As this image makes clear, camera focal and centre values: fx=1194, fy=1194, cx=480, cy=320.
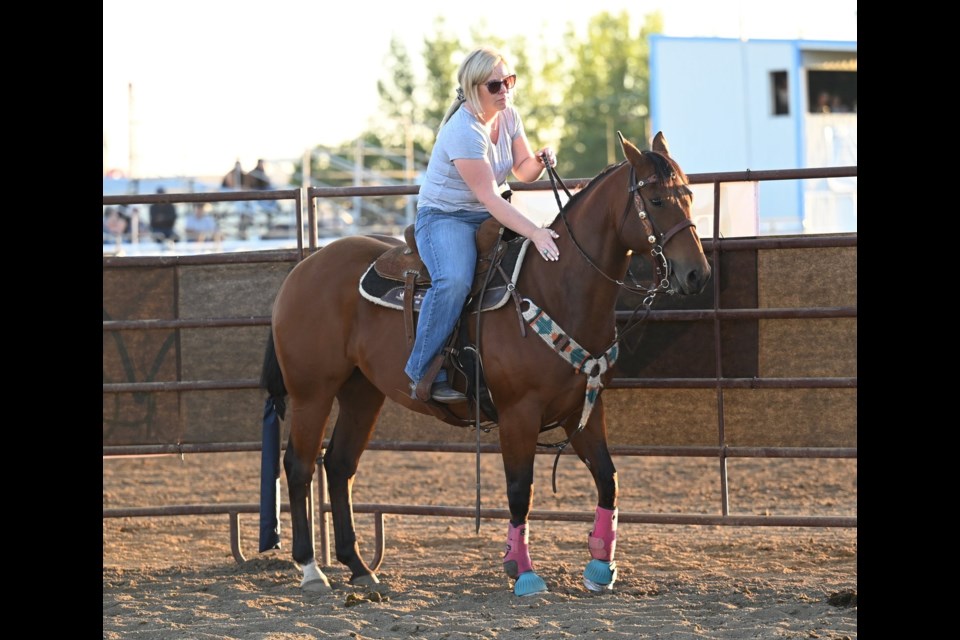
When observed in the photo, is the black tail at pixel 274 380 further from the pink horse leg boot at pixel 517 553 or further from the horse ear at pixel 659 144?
the horse ear at pixel 659 144

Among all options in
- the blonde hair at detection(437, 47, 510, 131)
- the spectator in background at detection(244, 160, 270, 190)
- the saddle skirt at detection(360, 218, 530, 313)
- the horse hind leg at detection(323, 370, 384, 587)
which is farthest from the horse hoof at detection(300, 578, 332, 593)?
the spectator in background at detection(244, 160, 270, 190)

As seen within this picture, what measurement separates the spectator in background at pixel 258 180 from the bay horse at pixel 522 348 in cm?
1704

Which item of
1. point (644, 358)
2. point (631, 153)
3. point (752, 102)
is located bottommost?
point (644, 358)

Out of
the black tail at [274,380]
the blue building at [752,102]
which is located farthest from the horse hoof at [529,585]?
the blue building at [752,102]

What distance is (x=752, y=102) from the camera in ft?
85.8

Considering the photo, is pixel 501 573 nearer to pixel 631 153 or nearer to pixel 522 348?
pixel 522 348

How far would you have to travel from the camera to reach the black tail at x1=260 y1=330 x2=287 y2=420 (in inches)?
259

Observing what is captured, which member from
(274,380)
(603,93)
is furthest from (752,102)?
(603,93)

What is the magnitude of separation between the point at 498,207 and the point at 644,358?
1.53m

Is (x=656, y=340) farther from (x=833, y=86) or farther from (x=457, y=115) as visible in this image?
(x=833, y=86)

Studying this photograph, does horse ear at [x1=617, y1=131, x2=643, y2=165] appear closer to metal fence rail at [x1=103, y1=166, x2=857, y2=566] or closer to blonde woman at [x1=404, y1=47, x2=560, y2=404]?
blonde woman at [x1=404, y1=47, x2=560, y2=404]

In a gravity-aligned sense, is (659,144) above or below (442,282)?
above
